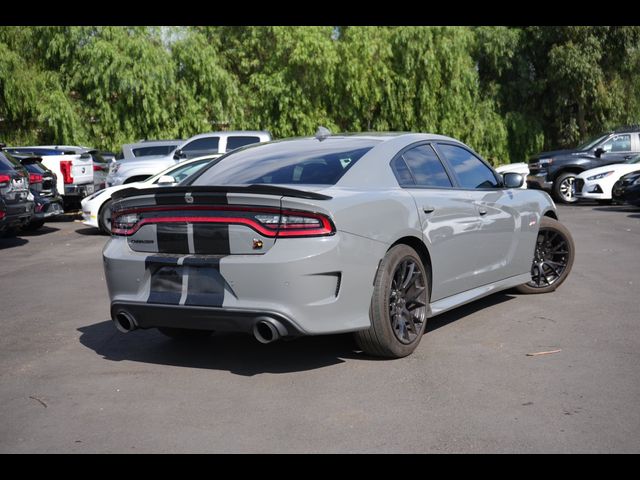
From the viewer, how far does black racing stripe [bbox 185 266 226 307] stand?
5.43m

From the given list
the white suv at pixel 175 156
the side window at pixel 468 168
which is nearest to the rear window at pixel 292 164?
the side window at pixel 468 168

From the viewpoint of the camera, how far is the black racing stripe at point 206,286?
5.43 meters

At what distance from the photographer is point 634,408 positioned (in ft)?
15.7

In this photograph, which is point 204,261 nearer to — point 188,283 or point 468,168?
point 188,283

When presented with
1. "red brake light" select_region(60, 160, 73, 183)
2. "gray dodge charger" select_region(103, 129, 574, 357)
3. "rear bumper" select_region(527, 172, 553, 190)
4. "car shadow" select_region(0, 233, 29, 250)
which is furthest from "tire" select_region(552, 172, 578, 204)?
"gray dodge charger" select_region(103, 129, 574, 357)

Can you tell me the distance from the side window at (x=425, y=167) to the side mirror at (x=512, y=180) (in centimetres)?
98

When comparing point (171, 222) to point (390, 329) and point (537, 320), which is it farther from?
point (537, 320)

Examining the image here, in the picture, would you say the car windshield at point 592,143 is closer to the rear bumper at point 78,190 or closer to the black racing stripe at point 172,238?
the rear bumper at point 78,190

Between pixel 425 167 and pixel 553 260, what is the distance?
249cm

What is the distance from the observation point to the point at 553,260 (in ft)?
28.1

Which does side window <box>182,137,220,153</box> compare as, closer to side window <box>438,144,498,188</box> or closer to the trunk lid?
side window <box>438,144,498,188</box>

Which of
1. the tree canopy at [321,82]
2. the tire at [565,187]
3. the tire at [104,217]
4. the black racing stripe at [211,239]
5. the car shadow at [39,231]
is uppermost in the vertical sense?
the tree canopy at [321,82]
